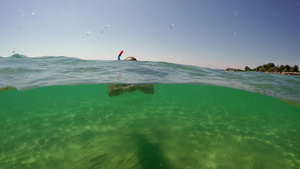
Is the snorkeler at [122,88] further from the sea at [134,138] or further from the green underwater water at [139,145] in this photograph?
the green underwater water at [139,145]

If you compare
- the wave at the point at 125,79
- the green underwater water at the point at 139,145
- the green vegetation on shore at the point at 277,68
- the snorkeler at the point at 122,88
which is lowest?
the green underwater water at the point at 139,145

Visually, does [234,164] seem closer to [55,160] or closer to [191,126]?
[191,126]

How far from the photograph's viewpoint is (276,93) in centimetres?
1227

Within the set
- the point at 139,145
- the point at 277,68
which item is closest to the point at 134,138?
the point at 139,145

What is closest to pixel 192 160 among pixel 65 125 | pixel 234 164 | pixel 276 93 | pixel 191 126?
pixel 234 164

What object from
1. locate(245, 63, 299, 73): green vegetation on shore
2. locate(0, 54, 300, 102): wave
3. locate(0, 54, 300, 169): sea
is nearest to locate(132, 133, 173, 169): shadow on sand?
locate(0, 54, 300, 169): sea

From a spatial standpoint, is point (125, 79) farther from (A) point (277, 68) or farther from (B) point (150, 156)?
(A) point (277, 68)

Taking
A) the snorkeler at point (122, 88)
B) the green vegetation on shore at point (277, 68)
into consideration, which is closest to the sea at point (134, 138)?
the snorkeler at point (122, 88)

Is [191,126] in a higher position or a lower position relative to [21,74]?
lower

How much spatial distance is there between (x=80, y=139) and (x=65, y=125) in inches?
112

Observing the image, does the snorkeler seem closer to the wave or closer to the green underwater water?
the wave

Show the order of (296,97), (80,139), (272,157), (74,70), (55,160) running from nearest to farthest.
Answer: (55,160), (272,157), (80,139), (296,97), (74,70)

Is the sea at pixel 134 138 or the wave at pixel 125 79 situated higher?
the wave at pixel 125 79

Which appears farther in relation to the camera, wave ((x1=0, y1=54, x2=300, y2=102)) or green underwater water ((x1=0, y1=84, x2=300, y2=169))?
wave ((x1=0, y1=54, x2=300, y2=102))
